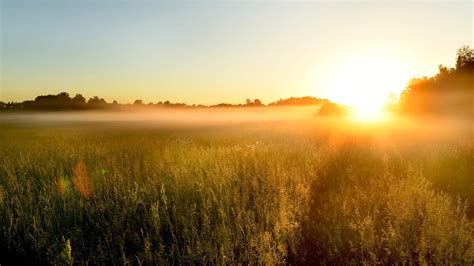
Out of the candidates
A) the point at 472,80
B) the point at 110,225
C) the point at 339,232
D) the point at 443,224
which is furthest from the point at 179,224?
the point at 472,80

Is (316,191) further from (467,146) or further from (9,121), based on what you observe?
(9,121)

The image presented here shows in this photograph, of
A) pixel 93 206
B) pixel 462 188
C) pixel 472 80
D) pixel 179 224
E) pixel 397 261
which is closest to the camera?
pixel 397 261

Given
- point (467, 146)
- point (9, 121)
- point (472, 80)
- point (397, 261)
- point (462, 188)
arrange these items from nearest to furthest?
point (397, 261), point (462, 188), point (467, 146), point (472, 80), point (9, 121)

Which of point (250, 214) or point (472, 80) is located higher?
point (472, 80)

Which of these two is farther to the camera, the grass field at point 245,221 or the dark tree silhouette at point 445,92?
the dark tree silhouette at point 445,92

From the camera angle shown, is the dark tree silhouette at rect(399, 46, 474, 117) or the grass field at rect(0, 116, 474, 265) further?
the dark tree silhouette at rect(399, 46, 474, 117)

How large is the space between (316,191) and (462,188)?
11.3 feet

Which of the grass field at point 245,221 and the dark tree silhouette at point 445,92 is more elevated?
the dark tree silhouette at point 445,92

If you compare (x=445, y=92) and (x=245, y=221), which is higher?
(x=445, y=92)

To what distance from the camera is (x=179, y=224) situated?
20.3 ft

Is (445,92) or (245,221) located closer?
(245,221)

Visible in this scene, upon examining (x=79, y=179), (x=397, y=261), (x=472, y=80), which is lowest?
(x=397, y=261)

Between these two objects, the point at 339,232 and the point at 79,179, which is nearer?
the point at 339,232

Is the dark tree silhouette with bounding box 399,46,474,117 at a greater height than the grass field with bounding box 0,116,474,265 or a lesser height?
greater
